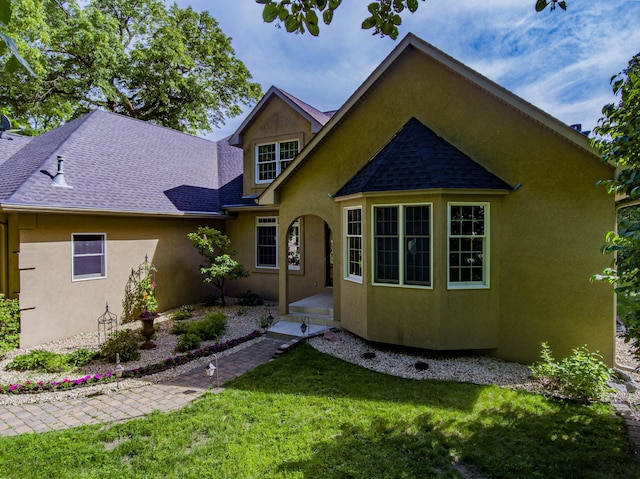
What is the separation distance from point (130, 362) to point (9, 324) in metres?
3.77

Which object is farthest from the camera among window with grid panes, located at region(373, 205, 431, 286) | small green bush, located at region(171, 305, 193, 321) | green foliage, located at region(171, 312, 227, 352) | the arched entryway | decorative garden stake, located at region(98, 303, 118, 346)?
the arched entryway

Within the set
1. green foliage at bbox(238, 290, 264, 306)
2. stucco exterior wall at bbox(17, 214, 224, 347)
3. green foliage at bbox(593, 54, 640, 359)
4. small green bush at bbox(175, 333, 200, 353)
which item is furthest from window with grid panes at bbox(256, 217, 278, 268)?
green foliage at bbox(593, 54, 640, 359)

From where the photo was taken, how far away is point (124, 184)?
42.2 feet

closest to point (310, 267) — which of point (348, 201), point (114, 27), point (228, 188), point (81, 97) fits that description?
point (348, 201)

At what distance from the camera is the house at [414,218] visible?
318 inches

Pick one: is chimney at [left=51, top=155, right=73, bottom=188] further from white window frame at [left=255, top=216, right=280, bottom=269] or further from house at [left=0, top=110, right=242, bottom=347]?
white window frame at [left=255, top=216, right=280, bottom=269]

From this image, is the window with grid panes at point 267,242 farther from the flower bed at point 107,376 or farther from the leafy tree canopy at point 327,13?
the leafy tree canopy at point 327,13

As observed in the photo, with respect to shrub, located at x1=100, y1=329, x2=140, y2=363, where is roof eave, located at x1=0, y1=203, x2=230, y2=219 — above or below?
above

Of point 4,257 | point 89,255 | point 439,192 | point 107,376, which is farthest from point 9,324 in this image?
point 439,192

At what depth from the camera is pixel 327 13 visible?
364 cm

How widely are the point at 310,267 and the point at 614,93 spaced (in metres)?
10.7

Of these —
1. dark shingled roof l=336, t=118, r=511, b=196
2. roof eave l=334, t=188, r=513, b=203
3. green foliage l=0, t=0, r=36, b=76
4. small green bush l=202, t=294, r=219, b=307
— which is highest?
dark shingled roof l=336, t=118, r=511, b=196

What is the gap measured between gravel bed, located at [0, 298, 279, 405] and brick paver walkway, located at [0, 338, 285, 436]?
28 cm

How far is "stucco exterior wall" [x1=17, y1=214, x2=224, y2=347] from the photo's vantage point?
983cm
